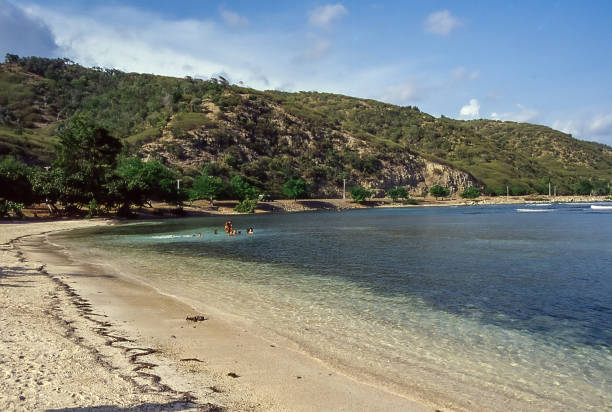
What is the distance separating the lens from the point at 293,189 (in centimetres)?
12112

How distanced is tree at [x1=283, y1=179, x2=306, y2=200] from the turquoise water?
3585 inches

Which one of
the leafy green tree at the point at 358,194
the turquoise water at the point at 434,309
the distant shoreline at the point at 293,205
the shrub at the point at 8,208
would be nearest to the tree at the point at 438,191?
the distant shoreline at the point at 293,205

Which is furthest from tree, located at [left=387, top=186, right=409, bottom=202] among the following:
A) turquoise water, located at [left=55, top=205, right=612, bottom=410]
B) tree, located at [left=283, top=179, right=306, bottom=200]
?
turquoise water, located at [left=55, top=205, right=612, bottom=410]

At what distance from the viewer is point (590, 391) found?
7.99 metres

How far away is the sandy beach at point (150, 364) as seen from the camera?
6636mm

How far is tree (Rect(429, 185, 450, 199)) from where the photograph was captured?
156500 millimetres

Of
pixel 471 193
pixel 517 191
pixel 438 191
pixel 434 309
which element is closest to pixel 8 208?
pixel 434 309

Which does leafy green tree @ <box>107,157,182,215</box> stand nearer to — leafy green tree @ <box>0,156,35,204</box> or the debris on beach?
leafy green tree @ <box>0,156,35,204</box>

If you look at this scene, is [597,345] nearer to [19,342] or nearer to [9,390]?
[9,390]

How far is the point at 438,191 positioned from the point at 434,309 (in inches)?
5892

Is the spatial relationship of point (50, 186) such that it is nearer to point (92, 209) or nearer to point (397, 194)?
point (92, 209)

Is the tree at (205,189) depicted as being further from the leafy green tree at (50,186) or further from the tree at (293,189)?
the leafy green tree at (50,186)

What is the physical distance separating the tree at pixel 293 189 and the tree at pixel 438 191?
5817 centimetres

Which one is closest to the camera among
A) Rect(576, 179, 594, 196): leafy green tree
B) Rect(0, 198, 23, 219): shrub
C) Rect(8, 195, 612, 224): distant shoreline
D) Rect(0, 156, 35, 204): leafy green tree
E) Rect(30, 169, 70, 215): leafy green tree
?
Rect(0, 198, 23, 219): shrub
